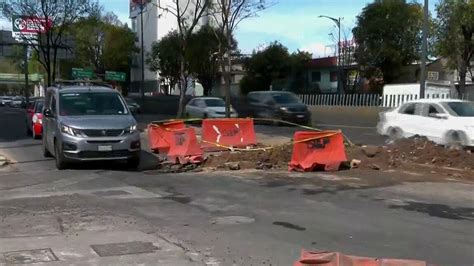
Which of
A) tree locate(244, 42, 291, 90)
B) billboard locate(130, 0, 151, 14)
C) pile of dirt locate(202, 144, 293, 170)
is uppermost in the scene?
billboard locate(130, 0, 151, 14)

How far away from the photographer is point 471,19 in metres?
37.6

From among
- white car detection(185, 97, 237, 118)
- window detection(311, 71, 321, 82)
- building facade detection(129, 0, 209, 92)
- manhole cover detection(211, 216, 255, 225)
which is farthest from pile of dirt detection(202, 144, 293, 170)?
building facade detection(129, 0, 209, 92)

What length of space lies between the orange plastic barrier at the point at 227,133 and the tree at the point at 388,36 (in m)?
32.8

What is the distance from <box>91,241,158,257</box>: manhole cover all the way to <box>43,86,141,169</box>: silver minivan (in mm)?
6824

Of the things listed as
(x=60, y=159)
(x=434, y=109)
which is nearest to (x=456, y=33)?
(x=434, y=109)

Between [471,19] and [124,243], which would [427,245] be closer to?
[124,243]

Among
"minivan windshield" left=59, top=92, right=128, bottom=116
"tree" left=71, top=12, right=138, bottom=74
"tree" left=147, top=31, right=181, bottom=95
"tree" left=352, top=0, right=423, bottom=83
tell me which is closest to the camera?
"minivan windshield" left=59, top=92, right=128, bottom=116

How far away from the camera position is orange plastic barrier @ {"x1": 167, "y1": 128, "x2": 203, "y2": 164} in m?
15.7

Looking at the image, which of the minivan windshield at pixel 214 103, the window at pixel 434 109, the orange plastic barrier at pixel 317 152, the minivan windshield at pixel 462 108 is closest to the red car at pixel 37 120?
the minivan windshield at pixel 214 103

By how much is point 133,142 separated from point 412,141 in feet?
23.1

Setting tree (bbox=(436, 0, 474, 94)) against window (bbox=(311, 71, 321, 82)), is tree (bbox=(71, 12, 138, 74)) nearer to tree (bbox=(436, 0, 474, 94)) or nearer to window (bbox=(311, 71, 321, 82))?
window (bbox=(311, 71, 321, 82))

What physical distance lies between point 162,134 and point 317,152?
5241 mm

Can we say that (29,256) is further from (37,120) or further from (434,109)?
(37,120)

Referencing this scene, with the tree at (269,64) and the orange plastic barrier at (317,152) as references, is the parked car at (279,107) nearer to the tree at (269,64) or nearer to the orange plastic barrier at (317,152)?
the orange plastic barrier at (317,152)
